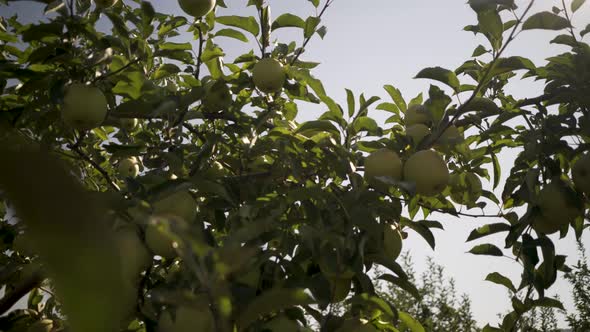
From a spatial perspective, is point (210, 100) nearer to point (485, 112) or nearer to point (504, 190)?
point (485, 112)

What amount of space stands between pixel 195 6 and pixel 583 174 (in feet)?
7.44

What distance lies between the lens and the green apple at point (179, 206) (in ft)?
6.75

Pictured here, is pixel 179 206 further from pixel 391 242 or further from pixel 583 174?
pixel 583 174

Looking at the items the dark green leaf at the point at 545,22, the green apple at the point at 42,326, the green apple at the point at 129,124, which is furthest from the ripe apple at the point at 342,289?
the green apple at the point at 129,124

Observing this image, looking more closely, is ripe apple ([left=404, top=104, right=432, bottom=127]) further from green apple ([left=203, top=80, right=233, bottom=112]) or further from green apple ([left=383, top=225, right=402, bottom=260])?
green apple ([left=203, top=80, right=233, bottom=112])

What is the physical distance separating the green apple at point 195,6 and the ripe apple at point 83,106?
31.9 inches

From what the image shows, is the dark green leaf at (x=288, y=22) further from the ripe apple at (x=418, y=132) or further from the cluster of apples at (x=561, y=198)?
the cluster of apples at (x=561, y=198)

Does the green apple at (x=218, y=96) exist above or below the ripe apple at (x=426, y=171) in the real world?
above

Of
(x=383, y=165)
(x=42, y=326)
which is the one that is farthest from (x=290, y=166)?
(x=42, y=326)

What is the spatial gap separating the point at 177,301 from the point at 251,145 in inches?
71.8

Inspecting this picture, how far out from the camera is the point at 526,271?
7.23 ft

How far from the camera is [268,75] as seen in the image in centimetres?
292

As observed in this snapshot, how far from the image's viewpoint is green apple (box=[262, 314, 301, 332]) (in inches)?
69.0

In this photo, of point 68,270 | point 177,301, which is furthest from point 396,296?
point 68,270
